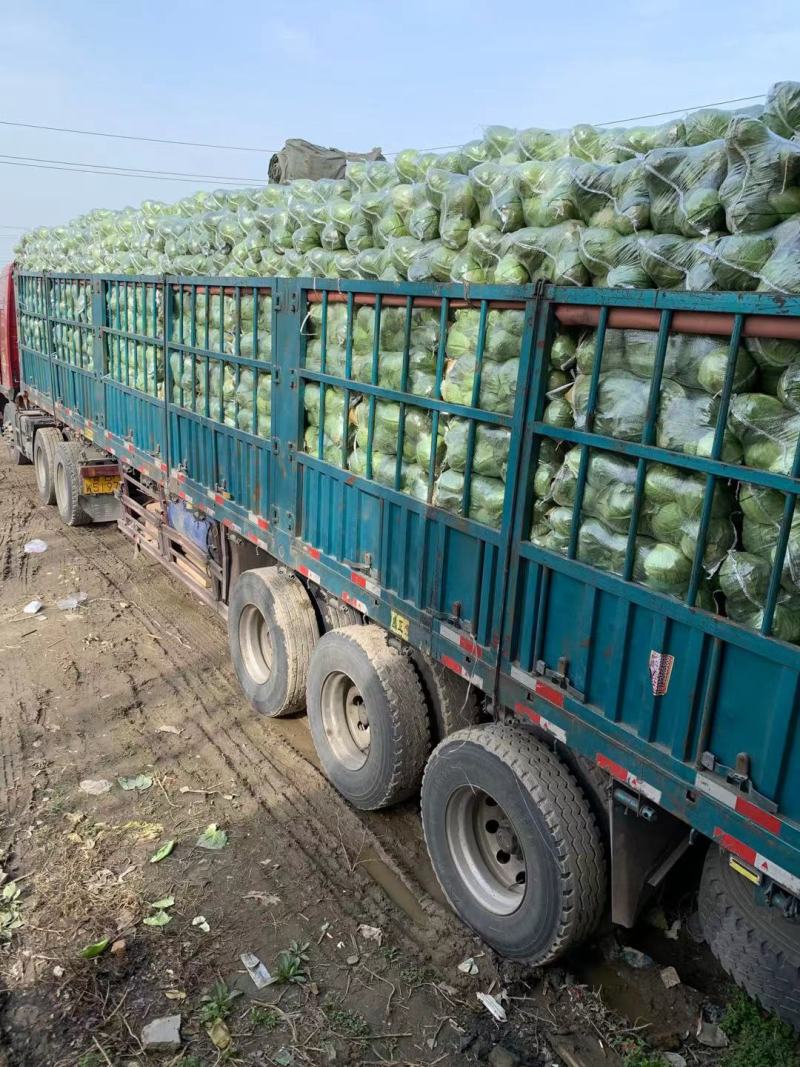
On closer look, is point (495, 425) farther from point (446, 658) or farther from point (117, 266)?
point (117, 266)

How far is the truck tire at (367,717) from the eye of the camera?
4.12 m

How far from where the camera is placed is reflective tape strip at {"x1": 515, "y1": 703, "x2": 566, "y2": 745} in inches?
122

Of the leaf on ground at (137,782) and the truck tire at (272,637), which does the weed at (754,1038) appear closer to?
the truck tire at (272,637)

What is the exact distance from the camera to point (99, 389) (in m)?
8.34

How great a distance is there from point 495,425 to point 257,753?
9.74 feet

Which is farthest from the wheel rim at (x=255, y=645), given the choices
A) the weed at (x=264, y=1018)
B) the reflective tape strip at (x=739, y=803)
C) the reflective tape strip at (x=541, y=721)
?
the reflective tape strip at (x=739, y=803)

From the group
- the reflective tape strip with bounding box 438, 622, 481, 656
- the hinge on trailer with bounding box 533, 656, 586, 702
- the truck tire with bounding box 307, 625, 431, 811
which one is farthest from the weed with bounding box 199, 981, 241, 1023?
the hinge on trailer with bounding box 533, 656, 586, 702

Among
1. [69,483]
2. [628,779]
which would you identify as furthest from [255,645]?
[69,483]

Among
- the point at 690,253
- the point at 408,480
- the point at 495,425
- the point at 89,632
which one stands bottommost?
the point at 89,632

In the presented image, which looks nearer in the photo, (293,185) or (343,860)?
(343,860)

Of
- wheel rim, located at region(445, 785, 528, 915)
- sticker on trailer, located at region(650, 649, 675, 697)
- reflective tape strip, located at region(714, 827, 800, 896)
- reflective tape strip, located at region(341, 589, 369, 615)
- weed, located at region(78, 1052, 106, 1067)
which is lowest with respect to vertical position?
weed, located at region(78, 1052, 106, 1067)

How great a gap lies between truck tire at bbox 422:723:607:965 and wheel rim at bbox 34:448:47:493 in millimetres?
8695

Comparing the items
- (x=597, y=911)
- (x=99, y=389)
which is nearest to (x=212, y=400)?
(x=99, y=389)

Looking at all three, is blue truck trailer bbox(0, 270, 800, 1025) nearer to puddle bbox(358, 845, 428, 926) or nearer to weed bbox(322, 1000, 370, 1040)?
puddle bbox(358, 845, 428, 926)
